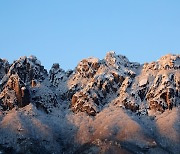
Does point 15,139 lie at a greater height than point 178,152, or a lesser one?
greater

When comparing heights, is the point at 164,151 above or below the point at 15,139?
below

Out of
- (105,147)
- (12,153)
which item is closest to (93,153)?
(105,147)

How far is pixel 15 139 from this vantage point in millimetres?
197500

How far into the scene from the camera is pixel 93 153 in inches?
7298

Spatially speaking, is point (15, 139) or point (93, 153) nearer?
point (93, 153)

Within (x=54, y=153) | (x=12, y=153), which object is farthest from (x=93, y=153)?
(x=12, y=153)

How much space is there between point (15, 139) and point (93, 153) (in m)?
34.0

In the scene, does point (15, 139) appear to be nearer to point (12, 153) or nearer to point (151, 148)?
point (12, 153)

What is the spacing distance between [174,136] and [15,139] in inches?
2535

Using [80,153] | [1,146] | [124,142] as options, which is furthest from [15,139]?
[124,142]

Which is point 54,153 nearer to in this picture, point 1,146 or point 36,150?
point 36,150

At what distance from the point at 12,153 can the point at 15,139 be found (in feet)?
27.8

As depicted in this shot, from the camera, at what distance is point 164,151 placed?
187 meters

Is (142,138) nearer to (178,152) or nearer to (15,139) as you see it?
(178,152)
